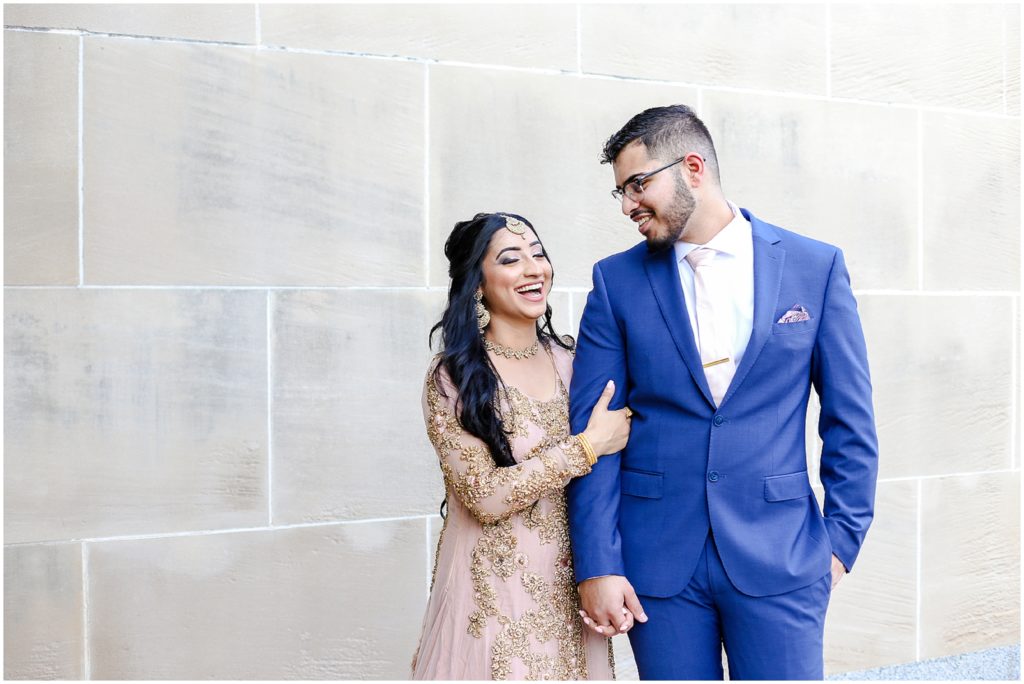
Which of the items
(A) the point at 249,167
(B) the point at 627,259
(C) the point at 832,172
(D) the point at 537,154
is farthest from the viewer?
(C) the point at 832,172

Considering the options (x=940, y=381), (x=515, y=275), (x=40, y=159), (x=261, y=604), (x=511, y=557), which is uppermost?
(x=40, y=159)

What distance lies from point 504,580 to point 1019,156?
4076mm

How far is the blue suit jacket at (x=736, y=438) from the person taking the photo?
259cm

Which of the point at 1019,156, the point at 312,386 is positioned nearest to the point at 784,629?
the point at 312,386

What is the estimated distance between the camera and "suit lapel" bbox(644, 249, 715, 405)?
259 cm

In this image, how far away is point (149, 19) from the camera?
386 cm

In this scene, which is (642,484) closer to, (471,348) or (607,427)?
(607,427)

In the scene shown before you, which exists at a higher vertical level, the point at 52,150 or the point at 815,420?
the point at 52,150

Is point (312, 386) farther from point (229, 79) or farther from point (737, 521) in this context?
point (737, 521)

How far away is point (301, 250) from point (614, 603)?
2160mm

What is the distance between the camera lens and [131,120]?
12.6ft

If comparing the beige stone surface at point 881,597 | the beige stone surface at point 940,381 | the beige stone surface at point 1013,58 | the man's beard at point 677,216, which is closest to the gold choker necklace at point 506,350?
the man's beard at point 677,216

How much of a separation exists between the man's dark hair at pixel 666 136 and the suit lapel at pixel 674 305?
28cm

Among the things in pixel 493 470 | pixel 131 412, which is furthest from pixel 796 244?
pixel 131 412
